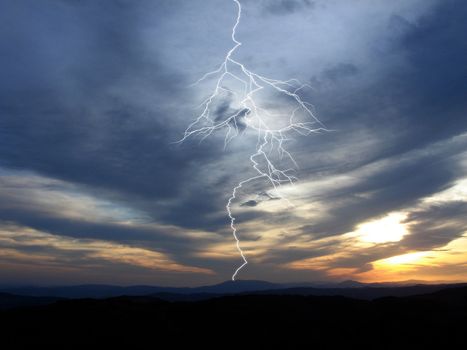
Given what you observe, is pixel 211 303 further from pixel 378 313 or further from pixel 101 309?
pixel 378 313

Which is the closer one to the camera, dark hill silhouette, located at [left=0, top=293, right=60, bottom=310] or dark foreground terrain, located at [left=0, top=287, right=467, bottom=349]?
dark foreground terrain, located at [left=0, top=287, right=467, bottom=349]

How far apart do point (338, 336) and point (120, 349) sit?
1258 cm

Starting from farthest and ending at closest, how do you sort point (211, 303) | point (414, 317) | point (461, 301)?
1. point (461, 301)
2. point (211, 303)
3. point (414, 317)

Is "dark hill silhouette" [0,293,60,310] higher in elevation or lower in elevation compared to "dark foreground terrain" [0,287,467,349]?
higher

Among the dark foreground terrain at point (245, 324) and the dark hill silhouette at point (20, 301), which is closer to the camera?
the dark foreground terrain at point (245, 324)

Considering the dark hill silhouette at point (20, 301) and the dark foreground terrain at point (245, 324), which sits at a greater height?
the dark hill silhouette at point (20, 301)

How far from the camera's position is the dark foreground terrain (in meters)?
21.9

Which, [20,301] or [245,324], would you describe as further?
[20,301]

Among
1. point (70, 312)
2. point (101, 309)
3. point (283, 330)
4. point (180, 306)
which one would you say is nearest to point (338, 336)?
point (283, 330)

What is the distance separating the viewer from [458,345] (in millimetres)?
20891

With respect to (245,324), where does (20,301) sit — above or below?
above

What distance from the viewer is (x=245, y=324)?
24.5 m

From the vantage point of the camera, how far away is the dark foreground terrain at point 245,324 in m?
21.9

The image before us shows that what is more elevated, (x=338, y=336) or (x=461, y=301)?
(x=461, y=301)
